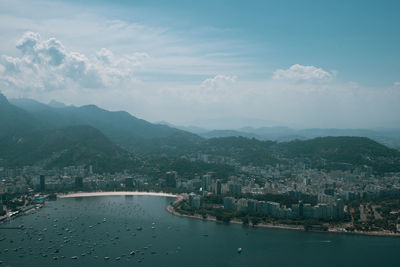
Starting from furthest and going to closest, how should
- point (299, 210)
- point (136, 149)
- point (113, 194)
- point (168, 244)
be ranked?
point (136, 149)
point (113, 194)
point (299, 210)
point (168, 244)

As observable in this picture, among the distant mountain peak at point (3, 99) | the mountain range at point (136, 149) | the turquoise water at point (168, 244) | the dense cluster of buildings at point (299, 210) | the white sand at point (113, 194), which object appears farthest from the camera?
the distant mountain peak at point (3, 99)

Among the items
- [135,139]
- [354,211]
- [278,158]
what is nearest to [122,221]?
[354,211]

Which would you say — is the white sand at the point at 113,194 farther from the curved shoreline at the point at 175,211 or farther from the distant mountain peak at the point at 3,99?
the distant mountain peak at the point at 3,99

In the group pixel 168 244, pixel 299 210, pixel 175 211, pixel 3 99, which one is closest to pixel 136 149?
pixel 3 99

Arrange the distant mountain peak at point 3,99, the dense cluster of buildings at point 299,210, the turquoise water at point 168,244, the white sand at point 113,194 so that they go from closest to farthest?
the turquoise water at point 168,244 → the dense cluster of buildings at point 299,210 → the white sand at point 113,194 → the distant mountain peak at point 3,99

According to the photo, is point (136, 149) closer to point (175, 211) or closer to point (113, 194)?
point (113, 194)

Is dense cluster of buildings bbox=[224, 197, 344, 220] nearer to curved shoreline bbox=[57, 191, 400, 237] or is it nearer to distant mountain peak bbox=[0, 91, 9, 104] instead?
curved shoreline bbox=[57, 191, 400, 237]

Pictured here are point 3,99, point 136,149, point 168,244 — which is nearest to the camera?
point 168,244

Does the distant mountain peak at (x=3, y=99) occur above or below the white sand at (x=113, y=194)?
above

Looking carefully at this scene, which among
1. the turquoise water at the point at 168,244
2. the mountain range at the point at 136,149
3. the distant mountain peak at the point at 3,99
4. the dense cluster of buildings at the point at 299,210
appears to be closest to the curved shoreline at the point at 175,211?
the turquoise water at the point at 168,244

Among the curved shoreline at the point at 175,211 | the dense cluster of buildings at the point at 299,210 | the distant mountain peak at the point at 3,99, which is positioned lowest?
the curved shoreline at the point at 175,211
